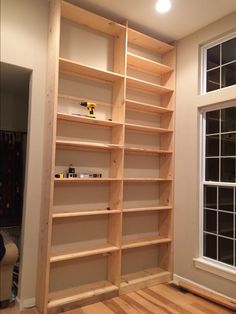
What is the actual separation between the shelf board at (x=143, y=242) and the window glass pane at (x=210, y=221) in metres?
0.54

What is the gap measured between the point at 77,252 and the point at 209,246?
1.61 meters

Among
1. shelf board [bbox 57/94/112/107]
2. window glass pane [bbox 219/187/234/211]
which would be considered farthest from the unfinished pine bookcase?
window glass pane [bbox 219/187/234/211]

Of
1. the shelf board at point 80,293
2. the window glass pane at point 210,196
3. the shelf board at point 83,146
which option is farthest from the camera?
the window glass pane at point 210,196

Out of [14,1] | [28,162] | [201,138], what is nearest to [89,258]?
[28,162]

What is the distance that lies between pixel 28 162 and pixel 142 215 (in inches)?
66.0

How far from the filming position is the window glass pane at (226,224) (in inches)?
122

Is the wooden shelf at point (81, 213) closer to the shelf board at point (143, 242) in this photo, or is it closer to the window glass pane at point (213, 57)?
the shelf board at point (143, 242)

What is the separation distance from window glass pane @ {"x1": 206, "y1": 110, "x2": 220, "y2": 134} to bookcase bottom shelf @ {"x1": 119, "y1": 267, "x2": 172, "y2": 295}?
193 cm

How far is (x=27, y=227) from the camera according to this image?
2.73m

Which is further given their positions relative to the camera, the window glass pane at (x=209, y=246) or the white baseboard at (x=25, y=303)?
the window glass pane at (x=209, y=246)

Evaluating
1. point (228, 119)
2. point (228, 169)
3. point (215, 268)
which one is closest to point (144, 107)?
point (228, 119)

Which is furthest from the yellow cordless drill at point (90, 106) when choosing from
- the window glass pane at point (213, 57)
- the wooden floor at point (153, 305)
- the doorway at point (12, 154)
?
the wooden floor at point (153, 305)

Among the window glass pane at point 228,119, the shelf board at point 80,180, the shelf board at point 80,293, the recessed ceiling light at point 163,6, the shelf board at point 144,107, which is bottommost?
the shelf board at point 80,293

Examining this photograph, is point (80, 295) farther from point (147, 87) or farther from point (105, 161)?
point (147, 87)
